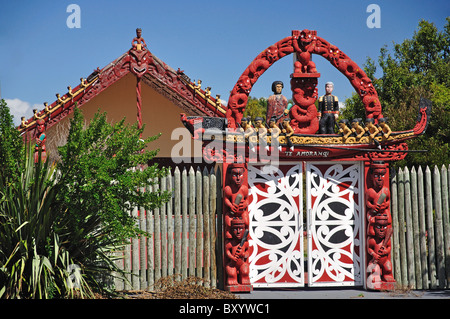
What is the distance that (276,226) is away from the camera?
350 inches

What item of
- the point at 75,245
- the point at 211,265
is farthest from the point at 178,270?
the point at 75,245

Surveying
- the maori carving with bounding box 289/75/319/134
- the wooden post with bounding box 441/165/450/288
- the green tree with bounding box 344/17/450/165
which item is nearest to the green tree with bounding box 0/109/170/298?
the maori carving with bounding box 289/75/319/134

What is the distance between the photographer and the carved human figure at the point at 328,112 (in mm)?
9039

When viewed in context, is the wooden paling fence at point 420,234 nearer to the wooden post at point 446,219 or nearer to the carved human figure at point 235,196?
the wooden post at point 446,219


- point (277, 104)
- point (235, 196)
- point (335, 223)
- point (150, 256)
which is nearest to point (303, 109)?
point (277, 104)

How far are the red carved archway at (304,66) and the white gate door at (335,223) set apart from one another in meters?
1.10

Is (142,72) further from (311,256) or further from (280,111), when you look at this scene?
(311,256)

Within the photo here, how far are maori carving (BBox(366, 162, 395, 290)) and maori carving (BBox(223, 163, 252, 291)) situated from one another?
1.92 metres

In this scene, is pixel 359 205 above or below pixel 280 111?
below

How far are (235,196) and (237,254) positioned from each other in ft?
2.87

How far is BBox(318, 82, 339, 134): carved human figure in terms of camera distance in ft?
29.7

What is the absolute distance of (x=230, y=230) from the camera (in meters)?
8.59

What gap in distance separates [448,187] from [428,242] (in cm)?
94

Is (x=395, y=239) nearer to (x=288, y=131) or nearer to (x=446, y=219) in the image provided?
(x=446, y=219)
